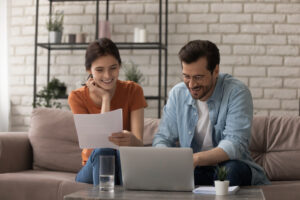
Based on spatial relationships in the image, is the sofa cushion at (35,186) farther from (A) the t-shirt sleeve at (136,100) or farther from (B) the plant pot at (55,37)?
(B) the plant pot at (55,37)

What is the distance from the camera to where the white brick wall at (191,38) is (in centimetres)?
428

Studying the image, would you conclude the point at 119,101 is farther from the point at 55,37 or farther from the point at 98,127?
the point at 55,37

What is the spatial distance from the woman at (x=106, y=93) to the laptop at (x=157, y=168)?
609 mm

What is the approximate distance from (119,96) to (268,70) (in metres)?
1.96

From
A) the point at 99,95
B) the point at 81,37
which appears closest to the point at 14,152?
the point at 99,95

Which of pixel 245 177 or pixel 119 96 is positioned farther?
pixel 119 96

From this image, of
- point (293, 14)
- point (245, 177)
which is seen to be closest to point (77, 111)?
point (245, 177)

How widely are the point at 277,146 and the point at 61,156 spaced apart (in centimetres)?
131

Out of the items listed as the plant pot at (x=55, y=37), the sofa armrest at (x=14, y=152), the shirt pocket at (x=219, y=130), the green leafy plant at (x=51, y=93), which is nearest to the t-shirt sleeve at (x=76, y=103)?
the sofa armrest at (x=14, y=152)

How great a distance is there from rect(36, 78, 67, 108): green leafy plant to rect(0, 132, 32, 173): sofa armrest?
1.16 metres

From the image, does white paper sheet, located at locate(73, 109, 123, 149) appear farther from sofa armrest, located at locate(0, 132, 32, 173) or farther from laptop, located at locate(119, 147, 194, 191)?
sofa armrest, located at locate(0, 132, 32, 173)

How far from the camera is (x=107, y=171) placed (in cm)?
192

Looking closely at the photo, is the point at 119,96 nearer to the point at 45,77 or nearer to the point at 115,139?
the point at 115,139

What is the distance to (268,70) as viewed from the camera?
14.1 feet
